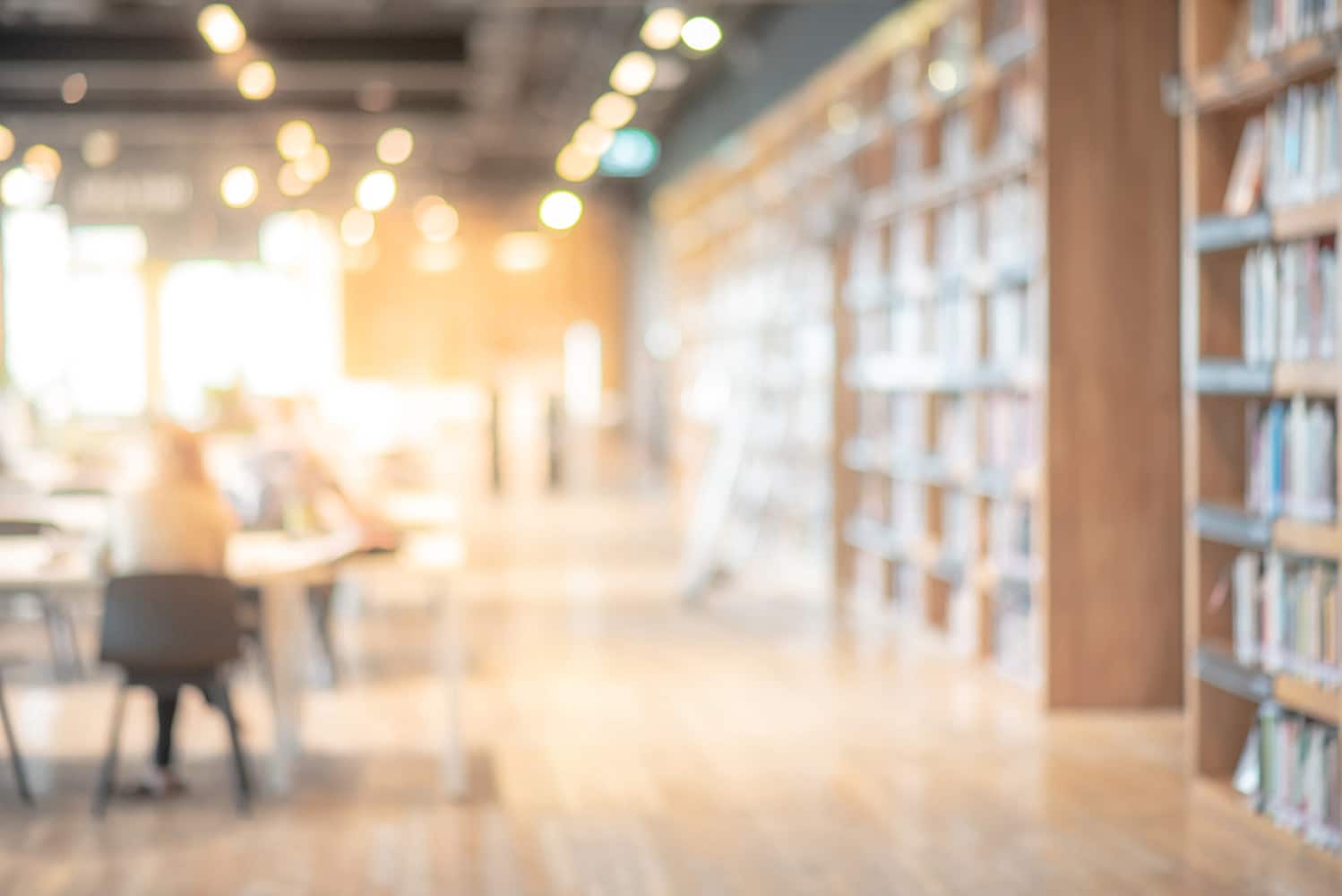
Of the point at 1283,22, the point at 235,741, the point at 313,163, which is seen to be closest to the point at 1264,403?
the point at 1283,22

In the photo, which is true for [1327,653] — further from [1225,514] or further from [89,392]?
[89,392]

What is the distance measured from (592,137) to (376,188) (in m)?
2.01

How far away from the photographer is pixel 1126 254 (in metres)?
7.74

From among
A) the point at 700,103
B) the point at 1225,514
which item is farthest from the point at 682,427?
the point at 1225,514

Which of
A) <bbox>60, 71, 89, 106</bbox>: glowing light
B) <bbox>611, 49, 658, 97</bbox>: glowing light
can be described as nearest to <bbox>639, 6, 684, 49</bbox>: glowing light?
<bbox>611, 49, 658, 97</bbox>: glowing light

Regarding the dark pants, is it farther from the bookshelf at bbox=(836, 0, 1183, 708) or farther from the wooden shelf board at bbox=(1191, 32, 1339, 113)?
the wooden shelf board at bbox=(1191, 32, 1339, 113)

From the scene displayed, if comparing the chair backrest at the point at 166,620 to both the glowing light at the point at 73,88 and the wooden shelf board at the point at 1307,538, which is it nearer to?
the wooden shelf board at the point at 1307,538

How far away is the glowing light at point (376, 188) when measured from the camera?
16.2 meters

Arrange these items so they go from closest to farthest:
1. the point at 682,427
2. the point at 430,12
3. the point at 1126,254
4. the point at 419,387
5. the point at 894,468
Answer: the point at 1126,254 → the point at 894,468 → the point at 430,12 → the point at 682,427 → the point at 419,387

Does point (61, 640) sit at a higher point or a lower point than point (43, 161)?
lower

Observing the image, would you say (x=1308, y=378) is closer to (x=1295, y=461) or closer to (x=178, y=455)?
(x=1295, y=461)

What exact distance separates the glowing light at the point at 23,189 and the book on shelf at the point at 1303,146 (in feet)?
33.2

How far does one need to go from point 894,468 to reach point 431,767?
176 inches

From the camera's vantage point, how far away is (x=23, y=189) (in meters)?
16.0
